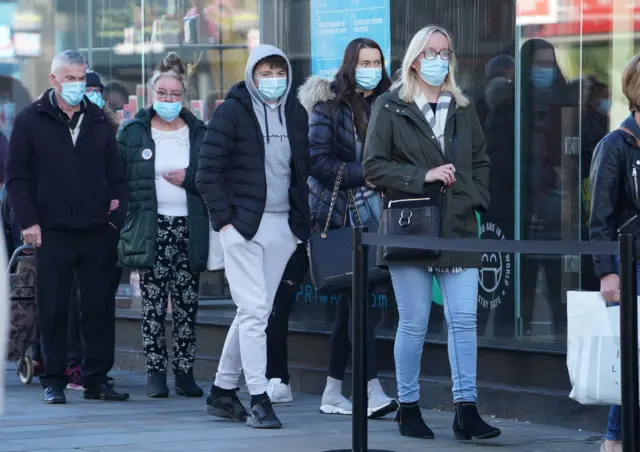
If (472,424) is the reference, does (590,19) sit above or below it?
above

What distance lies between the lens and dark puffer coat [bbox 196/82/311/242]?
8.02m

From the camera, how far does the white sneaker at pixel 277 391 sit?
9320mm

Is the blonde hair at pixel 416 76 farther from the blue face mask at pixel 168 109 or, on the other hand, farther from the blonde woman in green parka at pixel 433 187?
the blue face mask at pixel 168 109

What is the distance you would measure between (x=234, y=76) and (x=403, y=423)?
4.19 meters

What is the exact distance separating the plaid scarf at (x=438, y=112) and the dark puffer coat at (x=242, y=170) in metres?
0.88

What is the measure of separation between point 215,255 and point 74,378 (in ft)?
5.34

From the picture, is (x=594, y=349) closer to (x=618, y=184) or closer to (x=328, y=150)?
(x=618, y=184)

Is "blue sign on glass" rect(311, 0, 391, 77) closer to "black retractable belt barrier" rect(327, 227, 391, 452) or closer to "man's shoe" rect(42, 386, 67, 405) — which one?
"man's shoe" rect(42, 386, 67, 405)

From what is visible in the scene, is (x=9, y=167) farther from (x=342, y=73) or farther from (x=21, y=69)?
(x=21, y=69)

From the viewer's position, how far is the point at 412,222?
7.46 meters

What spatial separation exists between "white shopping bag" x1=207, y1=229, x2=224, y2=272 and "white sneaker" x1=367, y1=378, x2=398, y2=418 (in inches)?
52.0

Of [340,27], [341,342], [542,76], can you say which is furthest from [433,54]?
[340,27]

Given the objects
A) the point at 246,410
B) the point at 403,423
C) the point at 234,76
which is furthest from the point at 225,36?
the point at 403,423

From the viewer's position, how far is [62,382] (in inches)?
367
